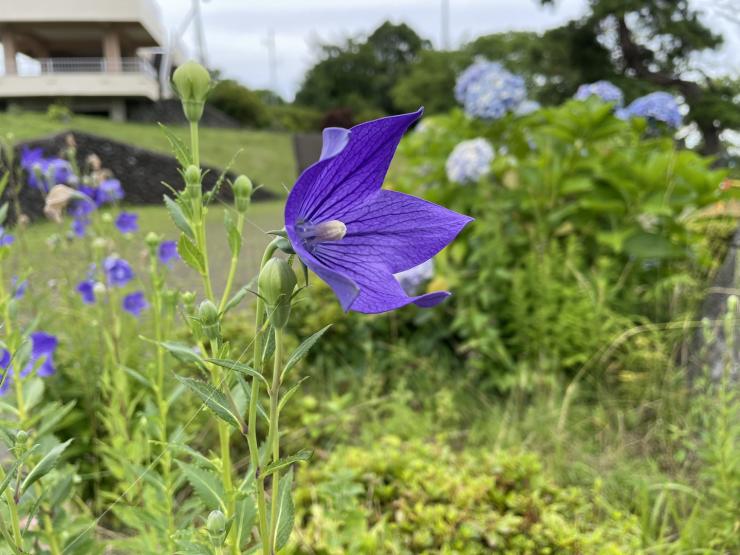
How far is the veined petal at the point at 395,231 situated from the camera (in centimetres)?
61

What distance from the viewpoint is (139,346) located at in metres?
→ 2.44

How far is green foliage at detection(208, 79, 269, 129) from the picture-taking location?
790 inches

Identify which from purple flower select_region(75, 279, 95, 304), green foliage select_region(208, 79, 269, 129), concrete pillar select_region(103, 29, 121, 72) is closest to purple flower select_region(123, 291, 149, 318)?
purple flower select_region(75, 279, 95, 304)

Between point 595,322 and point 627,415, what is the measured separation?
0.39 meters

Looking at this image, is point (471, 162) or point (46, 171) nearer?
point (46, 171)

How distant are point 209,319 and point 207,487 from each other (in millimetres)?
277

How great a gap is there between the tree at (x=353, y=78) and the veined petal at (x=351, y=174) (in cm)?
3087

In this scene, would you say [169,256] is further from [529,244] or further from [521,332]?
[529,244]

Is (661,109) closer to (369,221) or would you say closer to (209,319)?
(369,221)

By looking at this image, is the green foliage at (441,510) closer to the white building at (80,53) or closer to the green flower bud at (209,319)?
the green flower bud at (209,319)

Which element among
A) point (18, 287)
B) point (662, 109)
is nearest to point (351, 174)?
point (18, 287)

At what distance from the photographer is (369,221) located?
0.62 metres

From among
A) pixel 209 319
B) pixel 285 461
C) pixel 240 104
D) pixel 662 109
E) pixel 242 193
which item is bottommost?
pixel 285 461

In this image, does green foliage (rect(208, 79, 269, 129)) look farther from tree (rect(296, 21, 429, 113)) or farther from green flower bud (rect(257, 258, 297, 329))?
green flower bud (rect(257, 258, 297, 329))
